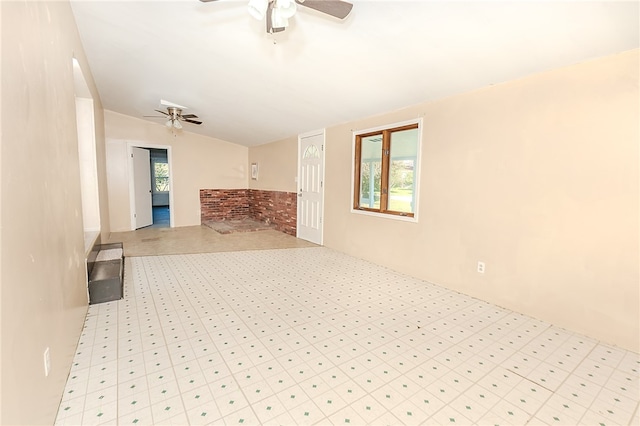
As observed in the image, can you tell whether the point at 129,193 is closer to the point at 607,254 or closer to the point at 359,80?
the point at 359,80

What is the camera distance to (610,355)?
219 centimetres

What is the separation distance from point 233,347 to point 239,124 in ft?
15.5

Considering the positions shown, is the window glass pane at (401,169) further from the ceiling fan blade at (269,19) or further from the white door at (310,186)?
the ceiling fan blade at (269,19)

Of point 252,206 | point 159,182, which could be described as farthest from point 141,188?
point 159,182

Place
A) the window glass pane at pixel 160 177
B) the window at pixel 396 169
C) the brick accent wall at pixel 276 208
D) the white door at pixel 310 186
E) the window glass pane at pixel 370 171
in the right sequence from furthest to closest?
the window glass pane at pixel 160 177 < the brick accent wall at pixel 276 208 < the white door at pixel 310 186 < the window glass pane at pixel 370 171 < the window at pixel 396 169

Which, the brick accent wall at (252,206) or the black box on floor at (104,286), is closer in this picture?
the black box on floor at (104,286)

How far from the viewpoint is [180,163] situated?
736 centimetres

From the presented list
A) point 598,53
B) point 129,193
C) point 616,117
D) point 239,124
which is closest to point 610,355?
point 616,117

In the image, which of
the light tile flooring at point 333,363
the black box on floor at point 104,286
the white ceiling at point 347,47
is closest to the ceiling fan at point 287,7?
the white ceiling at point 347,47

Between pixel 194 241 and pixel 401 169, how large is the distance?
408 cm

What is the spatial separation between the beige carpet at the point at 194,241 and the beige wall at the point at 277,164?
3.82ft

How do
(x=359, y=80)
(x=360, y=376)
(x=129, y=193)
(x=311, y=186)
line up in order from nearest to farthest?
(x=360, y=376)
(x=359, y=80)
(x=311, y=186)
(x=129, y=193)

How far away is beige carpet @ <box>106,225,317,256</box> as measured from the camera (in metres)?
5.14

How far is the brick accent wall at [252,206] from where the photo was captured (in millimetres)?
6666
